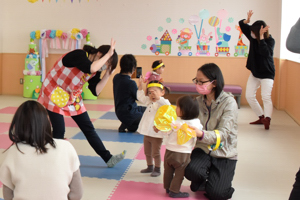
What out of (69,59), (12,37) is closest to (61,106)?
(69,59)

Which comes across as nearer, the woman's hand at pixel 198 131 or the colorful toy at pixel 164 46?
the woman's hand at pixel 198 131

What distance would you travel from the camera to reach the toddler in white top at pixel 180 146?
9.87 feet

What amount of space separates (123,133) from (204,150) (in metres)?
2.40

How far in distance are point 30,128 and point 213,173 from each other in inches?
72.4

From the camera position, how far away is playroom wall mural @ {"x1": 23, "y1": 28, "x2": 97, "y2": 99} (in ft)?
27.9

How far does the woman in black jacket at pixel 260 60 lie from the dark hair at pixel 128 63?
1.98 metres

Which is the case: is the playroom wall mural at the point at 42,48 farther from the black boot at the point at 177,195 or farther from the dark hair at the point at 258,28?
the black boot at the point at 177,195

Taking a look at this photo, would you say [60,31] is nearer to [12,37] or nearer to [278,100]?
[12,37]

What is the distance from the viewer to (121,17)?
8.56m

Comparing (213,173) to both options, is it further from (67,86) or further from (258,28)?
(258,28)

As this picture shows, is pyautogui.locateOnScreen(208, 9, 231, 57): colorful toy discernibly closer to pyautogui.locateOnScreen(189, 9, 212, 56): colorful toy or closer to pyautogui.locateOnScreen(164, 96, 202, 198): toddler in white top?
pyautogui.locateOnScreen(189, 9, 212, 56): colorful toy

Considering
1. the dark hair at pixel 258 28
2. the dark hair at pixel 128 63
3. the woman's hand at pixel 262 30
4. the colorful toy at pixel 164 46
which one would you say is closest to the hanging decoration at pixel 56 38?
the colorful toy at pixel 164 46

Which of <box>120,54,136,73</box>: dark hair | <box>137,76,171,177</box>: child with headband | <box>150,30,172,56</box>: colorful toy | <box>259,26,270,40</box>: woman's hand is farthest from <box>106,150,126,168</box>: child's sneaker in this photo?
<box>150,30,172,56</box>: colorful toy

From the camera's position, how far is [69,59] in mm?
3406
